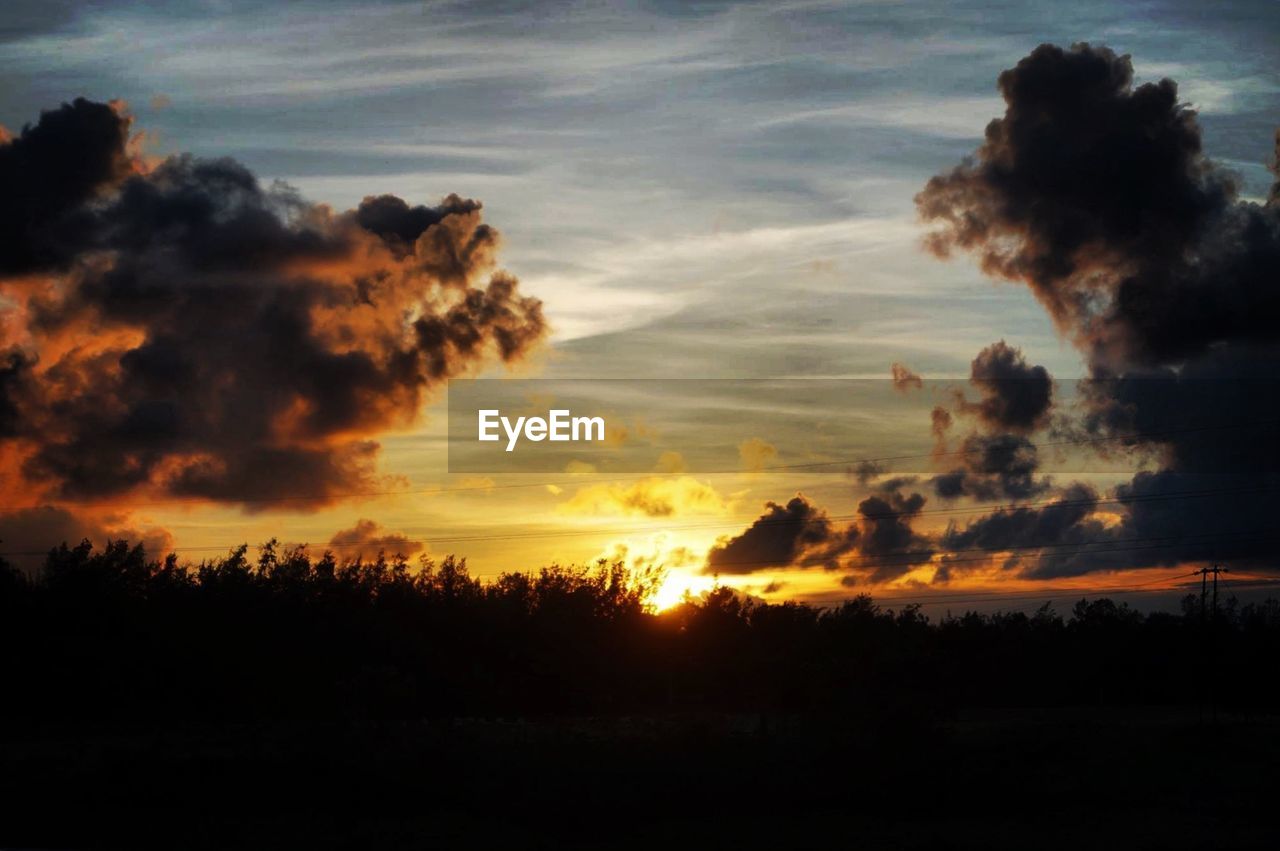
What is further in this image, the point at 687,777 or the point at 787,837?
the point at 687,777

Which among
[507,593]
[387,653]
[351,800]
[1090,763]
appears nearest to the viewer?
[351,800]

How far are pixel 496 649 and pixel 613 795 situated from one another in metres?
56.2

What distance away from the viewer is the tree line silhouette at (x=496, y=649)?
85.1 meters

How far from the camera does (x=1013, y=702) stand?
12100 centimetres

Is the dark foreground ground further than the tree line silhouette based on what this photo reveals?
No

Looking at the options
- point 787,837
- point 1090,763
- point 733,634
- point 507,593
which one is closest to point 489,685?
point 507,593

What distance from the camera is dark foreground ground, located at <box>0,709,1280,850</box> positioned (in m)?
42.4

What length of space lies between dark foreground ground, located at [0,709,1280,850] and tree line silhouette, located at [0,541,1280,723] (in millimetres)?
6358

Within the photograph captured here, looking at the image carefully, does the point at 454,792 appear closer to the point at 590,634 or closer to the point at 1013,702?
the point at 590,634

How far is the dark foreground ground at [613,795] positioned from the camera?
42438mm

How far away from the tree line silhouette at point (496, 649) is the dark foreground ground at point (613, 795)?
20.9 ft

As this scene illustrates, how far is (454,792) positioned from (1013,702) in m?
84.2

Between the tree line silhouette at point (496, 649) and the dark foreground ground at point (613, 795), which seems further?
the tree line silhouette at point (496, 649)

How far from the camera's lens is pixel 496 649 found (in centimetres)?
10100
